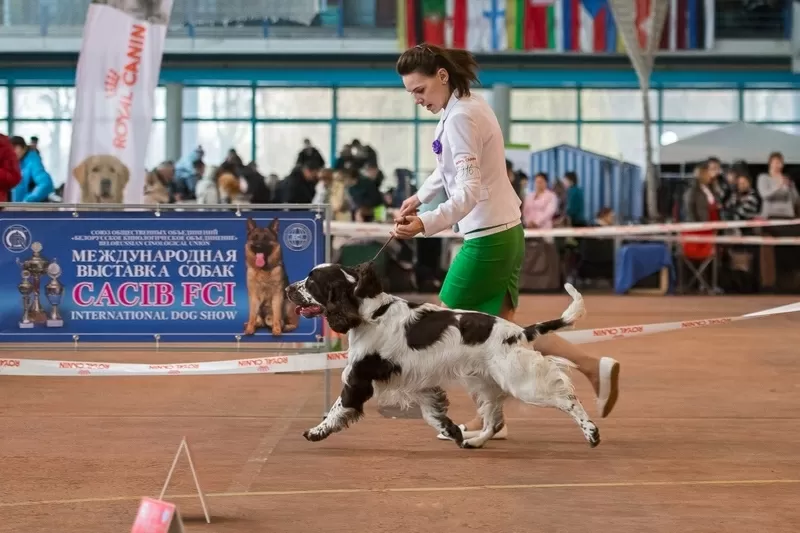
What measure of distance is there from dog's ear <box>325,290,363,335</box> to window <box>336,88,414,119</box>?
22.0 meters

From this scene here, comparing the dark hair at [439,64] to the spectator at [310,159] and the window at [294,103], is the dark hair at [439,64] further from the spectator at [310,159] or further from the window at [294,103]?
the window at [294,103]

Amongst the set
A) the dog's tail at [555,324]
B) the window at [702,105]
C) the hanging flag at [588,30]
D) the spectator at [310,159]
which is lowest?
the dog's tail at [555,324]

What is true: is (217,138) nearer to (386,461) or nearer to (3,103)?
(3,103)

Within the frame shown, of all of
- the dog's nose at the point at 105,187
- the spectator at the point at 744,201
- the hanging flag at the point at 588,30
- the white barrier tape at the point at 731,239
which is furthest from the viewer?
the hanging flag at the point at 588,30

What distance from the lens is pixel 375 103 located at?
2655 centimetres

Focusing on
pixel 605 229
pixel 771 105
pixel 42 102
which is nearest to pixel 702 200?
pixel 605 229

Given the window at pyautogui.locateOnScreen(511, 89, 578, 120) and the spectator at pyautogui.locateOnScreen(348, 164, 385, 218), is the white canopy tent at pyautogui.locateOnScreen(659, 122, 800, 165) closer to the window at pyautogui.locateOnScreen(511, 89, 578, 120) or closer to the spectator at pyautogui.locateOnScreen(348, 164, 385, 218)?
the spectator at pyautogui.locateOnScreen(348, 164, 385, 218)

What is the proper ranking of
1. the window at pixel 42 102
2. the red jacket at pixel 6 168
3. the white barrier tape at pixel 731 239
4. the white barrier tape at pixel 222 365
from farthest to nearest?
the window at pixel 42 102 → the white barrier tape at pixel 731 239 → the red jacket at pixel 6 168 → the white barrier tape at pixel 222 365

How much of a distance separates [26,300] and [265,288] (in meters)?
1.17

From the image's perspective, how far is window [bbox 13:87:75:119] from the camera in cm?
2647

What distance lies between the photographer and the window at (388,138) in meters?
26.6

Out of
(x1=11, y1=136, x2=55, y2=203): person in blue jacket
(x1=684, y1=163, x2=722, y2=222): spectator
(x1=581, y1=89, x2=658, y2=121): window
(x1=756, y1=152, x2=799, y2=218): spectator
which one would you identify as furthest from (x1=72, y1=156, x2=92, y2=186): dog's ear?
(x1=581, y1=89, x2=658, y2=121): window

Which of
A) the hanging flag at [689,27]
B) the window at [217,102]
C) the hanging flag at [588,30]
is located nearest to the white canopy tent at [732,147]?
the hanging flag at [588,30]

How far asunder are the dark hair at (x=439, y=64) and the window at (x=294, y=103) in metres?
21.8
